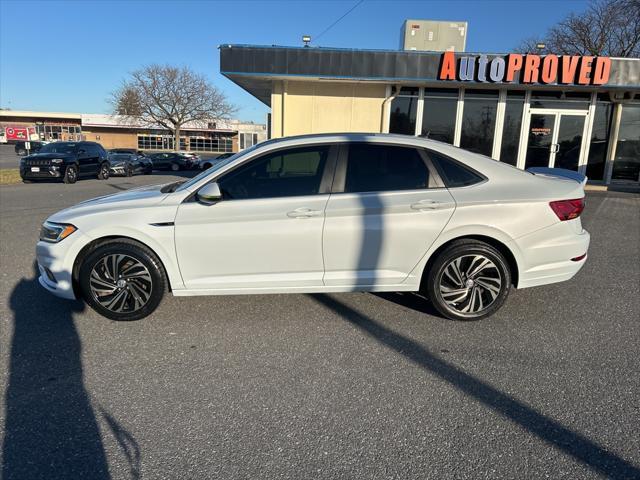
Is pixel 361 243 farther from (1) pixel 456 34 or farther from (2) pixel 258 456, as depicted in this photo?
(1) pixel 456 34

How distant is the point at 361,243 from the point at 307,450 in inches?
78.0

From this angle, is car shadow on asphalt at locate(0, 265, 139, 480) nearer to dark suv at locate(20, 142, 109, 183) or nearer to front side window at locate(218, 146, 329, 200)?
front side window at locate(218, 146, 329, 200)

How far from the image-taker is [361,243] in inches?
160

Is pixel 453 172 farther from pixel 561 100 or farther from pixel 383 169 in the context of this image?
pixel 561 100

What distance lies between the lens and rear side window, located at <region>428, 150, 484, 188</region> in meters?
4.21

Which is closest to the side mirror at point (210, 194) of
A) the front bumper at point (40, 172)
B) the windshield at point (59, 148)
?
the front bumper at point (40, 172)

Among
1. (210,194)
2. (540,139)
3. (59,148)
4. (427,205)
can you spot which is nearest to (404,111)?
(540,139)

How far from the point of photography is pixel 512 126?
15031 millimetres

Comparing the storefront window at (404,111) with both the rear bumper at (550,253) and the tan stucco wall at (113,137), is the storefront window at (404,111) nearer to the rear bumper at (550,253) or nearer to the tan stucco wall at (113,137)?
the rear bumper at (550,253)

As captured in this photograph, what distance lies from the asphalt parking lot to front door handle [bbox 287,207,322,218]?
102 centimetres

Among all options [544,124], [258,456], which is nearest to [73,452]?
[258,456]

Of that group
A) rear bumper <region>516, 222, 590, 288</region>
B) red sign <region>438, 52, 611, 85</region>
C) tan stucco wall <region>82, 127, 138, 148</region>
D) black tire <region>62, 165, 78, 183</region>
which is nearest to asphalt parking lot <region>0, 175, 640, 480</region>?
rear bumper <region>516, 222, 590, 288</region>

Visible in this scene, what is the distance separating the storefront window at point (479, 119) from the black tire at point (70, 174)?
598 inches

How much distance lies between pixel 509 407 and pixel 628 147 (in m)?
15.9
